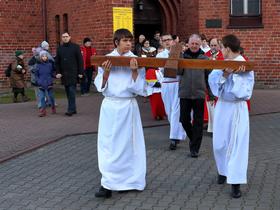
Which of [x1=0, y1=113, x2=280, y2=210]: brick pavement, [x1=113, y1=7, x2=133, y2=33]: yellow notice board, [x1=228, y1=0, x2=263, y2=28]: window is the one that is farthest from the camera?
[x1=228, y1=0, x2=263, y2=28]: window

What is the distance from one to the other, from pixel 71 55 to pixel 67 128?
2644 millimetres

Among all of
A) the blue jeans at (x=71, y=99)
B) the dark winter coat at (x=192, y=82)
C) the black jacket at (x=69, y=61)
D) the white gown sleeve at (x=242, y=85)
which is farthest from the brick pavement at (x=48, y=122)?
the white gown sleeve at (x=242, y=85)

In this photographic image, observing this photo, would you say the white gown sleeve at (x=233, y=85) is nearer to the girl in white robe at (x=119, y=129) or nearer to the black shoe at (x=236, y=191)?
the girl in white robe at (x=119, y=129)

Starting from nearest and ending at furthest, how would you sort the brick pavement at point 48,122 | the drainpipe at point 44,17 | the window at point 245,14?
the brick pavement at point 48,122
the window at point 245,14
the drainpipe at point 44,17

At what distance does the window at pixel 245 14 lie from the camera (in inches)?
701

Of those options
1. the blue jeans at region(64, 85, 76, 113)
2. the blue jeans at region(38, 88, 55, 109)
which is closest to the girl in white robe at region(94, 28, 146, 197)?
the blue jeans at region(64, 85, 76, 113)

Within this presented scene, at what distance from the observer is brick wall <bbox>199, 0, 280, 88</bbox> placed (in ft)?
57.8

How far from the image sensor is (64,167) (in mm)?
7734

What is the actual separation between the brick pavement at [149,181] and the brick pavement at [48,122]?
58 cm

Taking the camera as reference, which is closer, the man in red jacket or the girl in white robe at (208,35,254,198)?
the girl in white robe at (208,35,254,198)

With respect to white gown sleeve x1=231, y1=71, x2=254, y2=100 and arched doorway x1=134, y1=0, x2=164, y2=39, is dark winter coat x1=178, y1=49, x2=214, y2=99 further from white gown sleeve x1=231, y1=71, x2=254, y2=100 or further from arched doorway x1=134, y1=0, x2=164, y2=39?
arched doorway x1=134, y1=0, x2=164, y2=39

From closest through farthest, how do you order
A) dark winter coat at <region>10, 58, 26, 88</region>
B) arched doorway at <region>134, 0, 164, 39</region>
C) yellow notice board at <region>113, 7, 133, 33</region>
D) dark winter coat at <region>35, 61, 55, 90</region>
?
dark winter coat at <region>35, 61, 55, 90</region>
dark winter coat at <region>10, 58, 26, 88</region>
yellow notice board at <region>113, 7, 133, 33</region>
arched doorway at <region>134, 0, 164, 39</region>

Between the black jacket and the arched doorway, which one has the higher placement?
the arched doorway

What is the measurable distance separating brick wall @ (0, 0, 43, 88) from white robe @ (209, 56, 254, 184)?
15.6 metres
